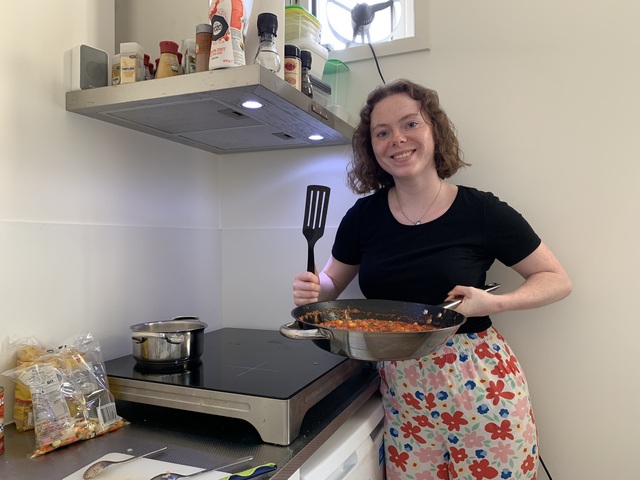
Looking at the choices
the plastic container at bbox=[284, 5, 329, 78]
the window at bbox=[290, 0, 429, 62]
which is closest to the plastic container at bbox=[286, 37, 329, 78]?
the plastic container at bbox=[284, 5, 329, 78]

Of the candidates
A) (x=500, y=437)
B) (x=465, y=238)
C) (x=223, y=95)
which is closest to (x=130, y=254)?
(x=223, y=95)

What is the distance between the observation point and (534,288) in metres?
1.07

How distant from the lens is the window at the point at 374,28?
1.39 metres

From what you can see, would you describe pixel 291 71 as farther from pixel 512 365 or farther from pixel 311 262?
pixel 512 365

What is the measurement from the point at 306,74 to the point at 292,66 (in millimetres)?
89

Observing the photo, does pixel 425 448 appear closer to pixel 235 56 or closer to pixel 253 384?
pixel 253 384

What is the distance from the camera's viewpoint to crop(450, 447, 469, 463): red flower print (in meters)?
1.07

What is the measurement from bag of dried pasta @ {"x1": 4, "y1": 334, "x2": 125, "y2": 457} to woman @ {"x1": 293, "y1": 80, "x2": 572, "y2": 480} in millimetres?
465

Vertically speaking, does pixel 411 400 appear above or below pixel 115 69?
below

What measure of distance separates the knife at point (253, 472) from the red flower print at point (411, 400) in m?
0.45

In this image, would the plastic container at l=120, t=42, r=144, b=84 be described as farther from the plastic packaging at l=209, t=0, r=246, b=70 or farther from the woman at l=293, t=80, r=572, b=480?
the woman at l=293, t=80, r=572, b=480

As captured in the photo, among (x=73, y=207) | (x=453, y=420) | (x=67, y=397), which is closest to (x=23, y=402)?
(x=67, y=397)

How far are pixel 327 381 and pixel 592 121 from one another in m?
0.98

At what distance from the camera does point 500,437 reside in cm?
104
